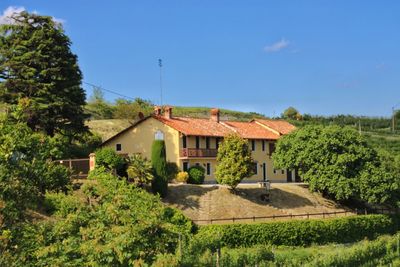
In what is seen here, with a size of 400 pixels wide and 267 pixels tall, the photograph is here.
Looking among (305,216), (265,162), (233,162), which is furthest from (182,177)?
(265,162)

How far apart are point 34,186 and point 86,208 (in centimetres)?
374

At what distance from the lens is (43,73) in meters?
42.4

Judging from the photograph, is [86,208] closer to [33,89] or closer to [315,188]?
[33,89]

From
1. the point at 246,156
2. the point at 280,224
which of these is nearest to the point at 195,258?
the point at 280,224

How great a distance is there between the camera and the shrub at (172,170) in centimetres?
4919

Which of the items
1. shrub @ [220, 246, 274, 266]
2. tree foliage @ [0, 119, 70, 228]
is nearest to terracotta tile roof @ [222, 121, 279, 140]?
shrub @ [220, 246, 274, 266]

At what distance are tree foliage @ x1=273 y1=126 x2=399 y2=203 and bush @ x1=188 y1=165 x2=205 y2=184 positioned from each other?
7143 millimetres

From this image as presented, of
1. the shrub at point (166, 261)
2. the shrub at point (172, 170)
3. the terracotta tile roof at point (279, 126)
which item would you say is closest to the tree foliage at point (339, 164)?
the shrub at point (172, 170)

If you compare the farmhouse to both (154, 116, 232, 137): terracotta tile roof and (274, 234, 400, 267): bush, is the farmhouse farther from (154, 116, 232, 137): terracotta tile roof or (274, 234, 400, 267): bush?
(274, 234, 400, 267): bush

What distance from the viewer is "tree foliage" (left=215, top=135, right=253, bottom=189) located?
43.9 metres

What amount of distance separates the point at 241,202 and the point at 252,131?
58.5 ft

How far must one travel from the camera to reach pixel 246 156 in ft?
147

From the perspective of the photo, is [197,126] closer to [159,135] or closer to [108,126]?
[159,135]

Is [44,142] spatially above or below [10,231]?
above
